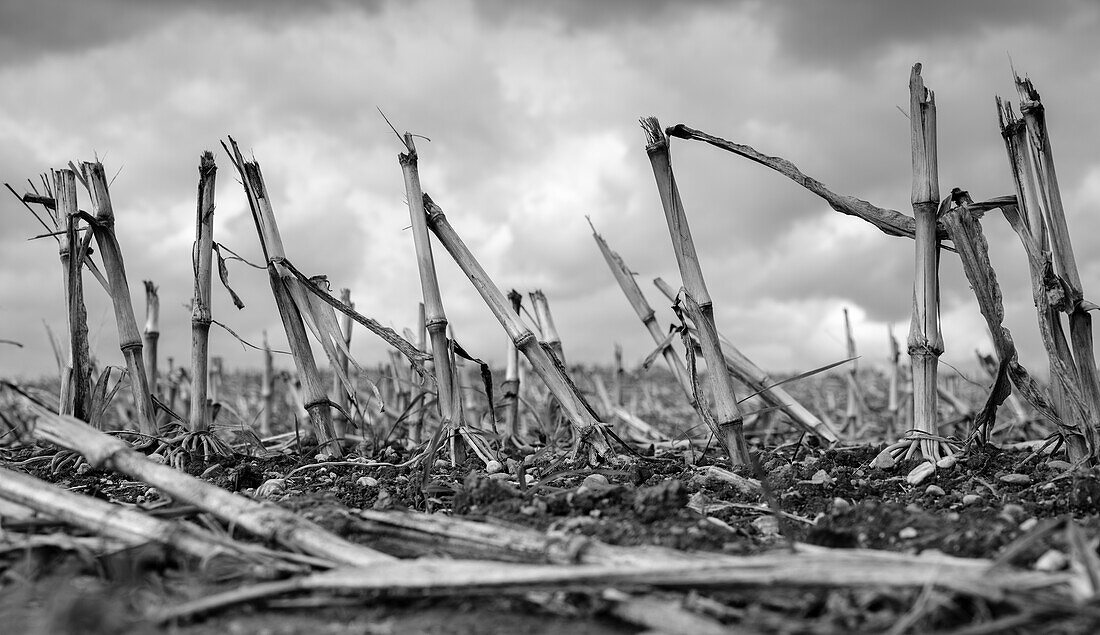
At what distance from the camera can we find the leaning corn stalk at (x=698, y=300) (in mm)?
4219

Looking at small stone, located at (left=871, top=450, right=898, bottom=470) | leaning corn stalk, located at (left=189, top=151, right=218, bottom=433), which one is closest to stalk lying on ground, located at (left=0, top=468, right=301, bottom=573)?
leaning corn stalk, located at (left=189, top=151, right=218, bottom=433)

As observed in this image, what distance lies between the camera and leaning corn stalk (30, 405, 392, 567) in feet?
8.36

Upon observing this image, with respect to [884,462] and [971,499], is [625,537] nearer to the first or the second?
[971,499]

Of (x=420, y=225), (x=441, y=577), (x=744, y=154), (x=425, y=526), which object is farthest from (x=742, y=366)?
(x=441, y=577)

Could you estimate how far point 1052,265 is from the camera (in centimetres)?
381

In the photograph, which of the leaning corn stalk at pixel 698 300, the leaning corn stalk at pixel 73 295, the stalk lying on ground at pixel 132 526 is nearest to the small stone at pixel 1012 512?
the leaning corn stalk at pixel 698 300

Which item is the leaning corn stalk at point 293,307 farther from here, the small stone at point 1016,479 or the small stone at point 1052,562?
the small stone at point 1052,562

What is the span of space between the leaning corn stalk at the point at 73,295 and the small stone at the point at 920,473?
4.65 meters

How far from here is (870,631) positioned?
208cm

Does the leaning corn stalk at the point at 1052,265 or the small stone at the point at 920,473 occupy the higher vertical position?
the leaning corn stalk at the point at 1052,265

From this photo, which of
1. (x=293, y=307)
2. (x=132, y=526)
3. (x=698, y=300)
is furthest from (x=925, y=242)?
(x=132, y=526)

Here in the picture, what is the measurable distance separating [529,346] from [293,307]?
149 centimetres

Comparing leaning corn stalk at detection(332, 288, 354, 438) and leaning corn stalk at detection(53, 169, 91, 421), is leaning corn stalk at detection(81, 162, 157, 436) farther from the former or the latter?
leaning corn stalk at detection(332, 288, 354, 438)

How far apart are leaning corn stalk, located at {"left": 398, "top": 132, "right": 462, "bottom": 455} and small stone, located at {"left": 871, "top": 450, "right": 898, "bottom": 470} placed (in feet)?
7.29
